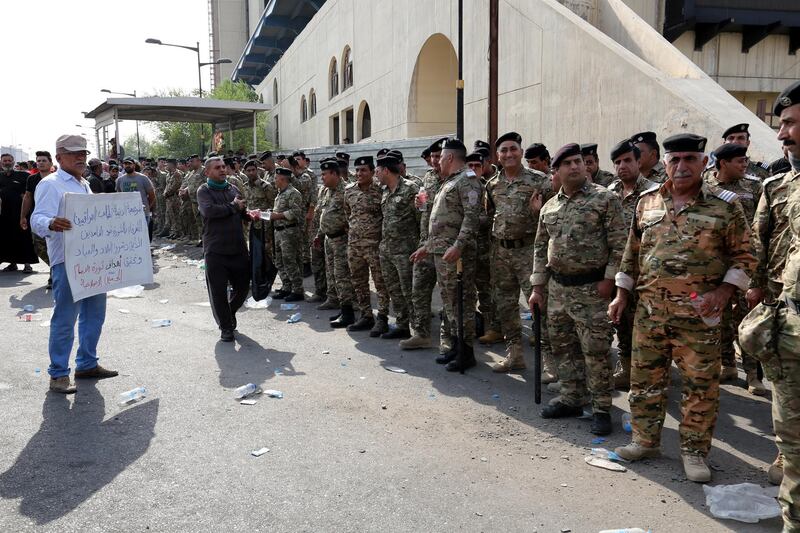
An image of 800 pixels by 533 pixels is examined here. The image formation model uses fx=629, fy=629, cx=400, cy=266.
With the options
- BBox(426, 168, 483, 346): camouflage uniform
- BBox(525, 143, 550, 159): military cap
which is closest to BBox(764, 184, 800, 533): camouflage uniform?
BBox(426, 168, 483, 346): camouflage uniform

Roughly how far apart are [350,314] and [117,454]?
151 inches

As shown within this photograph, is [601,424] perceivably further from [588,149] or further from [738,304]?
[588,149]

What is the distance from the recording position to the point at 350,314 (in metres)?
7.57

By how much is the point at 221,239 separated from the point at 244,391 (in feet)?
7.28

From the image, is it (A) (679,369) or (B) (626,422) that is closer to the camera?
(A) (679,369)

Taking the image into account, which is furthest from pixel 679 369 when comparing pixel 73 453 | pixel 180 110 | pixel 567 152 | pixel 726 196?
pixel 180 110

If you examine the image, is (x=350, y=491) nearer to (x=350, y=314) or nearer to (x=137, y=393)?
(x=137, y=393)

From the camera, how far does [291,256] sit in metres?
8.88

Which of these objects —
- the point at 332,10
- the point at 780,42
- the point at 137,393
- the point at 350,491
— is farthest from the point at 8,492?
the point at 332,10

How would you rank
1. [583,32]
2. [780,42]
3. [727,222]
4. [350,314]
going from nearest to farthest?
1. [727,222]
2. [350,314]
3. [583,32]
4. [780,42]

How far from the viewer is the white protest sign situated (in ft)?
16.5

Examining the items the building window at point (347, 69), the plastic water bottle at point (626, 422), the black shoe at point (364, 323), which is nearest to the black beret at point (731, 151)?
the plastic water bottle at point (626, 422)

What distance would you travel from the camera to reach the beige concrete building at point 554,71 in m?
10.0

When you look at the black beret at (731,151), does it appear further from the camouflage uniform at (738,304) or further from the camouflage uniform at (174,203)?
the camouflage uniform at (174,203)
